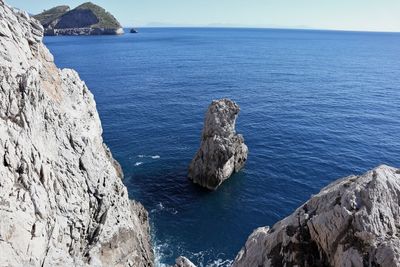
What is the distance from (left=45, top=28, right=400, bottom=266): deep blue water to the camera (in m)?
58.1

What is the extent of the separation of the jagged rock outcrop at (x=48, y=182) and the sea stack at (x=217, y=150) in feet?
67.9

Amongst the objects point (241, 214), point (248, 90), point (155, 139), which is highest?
point (248, 90)

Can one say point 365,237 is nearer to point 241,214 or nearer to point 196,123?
point 241,214

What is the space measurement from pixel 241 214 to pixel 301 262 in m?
37.3

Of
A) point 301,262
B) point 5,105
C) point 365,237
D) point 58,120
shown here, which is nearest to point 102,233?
point 58,120

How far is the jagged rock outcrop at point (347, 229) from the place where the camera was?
19.3 metres

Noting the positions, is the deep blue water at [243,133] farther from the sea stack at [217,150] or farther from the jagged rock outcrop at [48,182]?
the jagged rock outcrop at [48,182]

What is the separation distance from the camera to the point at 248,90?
124062 millimetres

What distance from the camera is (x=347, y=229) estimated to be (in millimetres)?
20359

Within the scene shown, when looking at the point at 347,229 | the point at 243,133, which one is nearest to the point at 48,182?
the point at 347,229

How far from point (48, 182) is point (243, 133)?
59.0 metres

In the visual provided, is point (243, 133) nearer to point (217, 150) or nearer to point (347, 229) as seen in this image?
point (217, 150)

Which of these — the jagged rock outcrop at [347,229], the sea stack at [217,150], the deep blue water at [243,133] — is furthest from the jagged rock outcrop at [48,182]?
the sea stack at [217,150]

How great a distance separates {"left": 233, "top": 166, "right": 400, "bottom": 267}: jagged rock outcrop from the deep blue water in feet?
90.5
